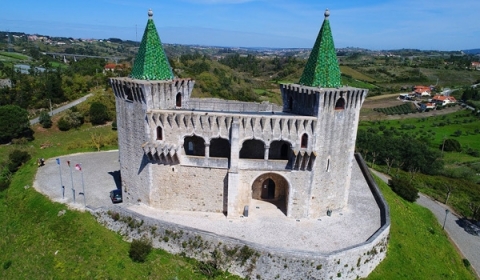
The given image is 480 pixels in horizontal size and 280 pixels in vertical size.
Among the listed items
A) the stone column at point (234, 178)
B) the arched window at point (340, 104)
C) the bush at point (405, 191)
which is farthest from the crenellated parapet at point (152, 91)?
the bush at point (405, 191)

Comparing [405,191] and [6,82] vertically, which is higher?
[6,82]

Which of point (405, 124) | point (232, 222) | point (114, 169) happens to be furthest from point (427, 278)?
point (405, 124)

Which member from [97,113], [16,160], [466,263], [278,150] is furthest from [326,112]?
[97,113]

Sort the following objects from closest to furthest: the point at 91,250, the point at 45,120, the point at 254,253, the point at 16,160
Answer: the point at 254,253 → the point at 91,250 → the point at 16,160 → the point at 45,120

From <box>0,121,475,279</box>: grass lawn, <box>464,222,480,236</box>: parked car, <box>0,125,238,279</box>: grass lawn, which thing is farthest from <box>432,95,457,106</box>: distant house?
<box>0,125,238,279</box>: grass lawn

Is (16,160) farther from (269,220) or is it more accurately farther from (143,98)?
(269,220)

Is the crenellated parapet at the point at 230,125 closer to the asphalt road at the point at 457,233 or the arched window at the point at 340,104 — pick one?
the arched window at the point at 340,104

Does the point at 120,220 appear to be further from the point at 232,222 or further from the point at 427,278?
the point at 427,278
